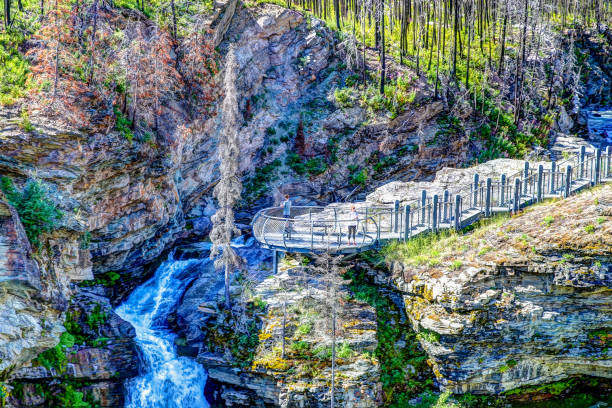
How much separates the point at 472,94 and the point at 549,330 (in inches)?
915

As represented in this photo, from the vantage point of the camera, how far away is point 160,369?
868 inches

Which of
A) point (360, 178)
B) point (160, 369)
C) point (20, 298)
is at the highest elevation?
point (360, 178)

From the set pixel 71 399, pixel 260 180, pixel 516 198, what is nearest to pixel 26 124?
pixel 71 399

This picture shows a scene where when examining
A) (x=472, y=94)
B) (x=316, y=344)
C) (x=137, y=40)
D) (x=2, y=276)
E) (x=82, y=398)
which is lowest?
(x=82, y=398)

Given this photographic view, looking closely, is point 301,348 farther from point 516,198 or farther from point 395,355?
point 516,198

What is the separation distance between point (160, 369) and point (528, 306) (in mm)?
14218

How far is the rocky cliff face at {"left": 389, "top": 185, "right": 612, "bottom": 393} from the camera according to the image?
60.3ft

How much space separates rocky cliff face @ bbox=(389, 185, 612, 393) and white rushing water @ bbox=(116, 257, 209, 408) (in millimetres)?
9345

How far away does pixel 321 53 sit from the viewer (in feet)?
122

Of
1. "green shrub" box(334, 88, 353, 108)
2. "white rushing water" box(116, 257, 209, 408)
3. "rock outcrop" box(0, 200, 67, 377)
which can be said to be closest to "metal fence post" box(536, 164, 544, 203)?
"white rushing water" box(116, 257, 209, 408)

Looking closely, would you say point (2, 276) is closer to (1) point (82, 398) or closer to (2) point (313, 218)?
(1) point (82, 398)

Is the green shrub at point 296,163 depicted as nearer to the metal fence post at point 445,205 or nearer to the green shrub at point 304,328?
the metal fence post at point 445,205

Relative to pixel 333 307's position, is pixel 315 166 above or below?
above

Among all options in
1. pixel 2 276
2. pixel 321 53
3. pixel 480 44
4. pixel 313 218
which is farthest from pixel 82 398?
pixel 480 44
